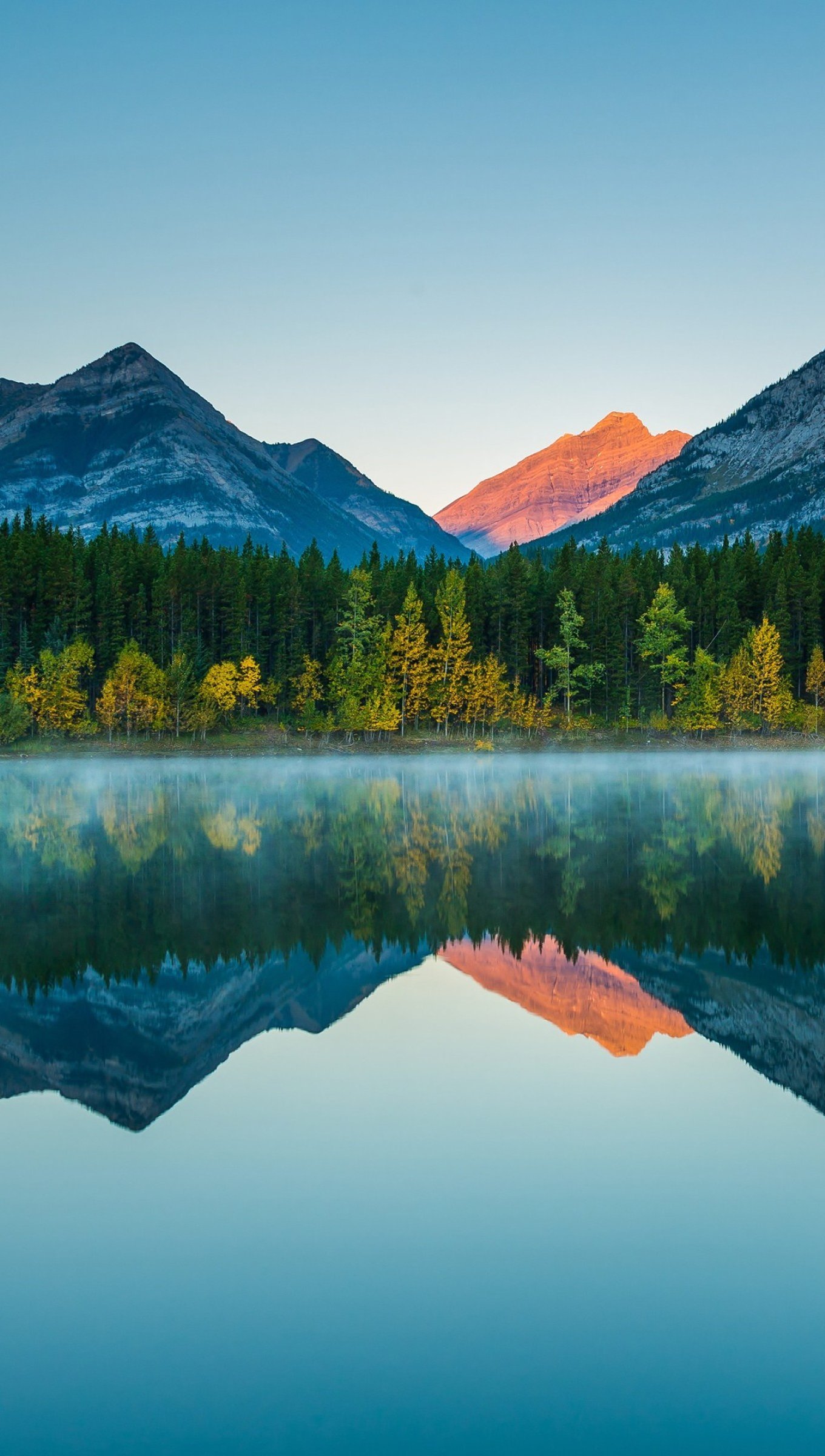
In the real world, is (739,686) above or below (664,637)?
below

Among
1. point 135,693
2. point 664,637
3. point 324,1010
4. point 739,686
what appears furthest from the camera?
point 664,637

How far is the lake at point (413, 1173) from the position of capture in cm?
771

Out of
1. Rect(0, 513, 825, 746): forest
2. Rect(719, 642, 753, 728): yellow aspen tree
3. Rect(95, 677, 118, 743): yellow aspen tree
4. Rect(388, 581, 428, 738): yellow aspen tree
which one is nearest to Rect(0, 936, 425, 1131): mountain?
Rect(95, 677, 118, 743): yellow aspen tree

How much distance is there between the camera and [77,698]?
99875mm

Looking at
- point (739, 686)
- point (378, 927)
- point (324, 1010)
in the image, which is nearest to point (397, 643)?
point (739, 686)

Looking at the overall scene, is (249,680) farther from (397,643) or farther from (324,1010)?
(324,1010)

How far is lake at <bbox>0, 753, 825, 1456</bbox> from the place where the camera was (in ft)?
25.3

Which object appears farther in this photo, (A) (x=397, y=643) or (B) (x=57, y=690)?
(A) (x=397, y=643)

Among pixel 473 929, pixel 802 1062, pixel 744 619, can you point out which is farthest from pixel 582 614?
pixel 802 1062

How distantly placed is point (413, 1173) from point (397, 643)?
10096cm

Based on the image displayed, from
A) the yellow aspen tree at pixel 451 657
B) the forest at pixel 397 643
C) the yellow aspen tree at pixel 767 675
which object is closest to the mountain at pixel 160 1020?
the forest at pixel 397 643

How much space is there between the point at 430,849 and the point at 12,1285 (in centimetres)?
2792

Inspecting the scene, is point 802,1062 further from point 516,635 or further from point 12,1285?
A: point 516,635

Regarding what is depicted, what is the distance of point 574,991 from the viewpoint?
17891mm
